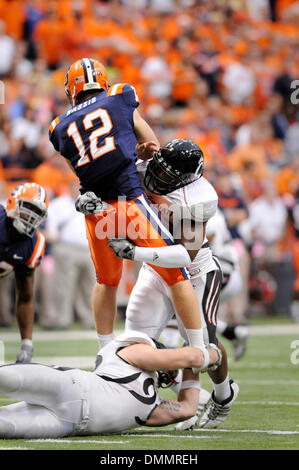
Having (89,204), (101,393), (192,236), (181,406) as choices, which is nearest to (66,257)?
(89,204)

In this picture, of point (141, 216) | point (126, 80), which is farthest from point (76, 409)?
point (126, 80)

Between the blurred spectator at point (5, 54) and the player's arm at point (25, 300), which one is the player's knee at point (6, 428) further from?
the blurred spectator at point (5, 54)

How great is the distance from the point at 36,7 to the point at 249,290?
6040 millimetres

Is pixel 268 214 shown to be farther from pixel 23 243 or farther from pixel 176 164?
pixel 176 164

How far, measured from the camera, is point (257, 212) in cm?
1298

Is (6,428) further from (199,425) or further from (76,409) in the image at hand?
(199,425)

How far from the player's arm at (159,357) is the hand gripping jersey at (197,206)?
2.37 ft

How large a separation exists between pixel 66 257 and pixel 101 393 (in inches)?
291

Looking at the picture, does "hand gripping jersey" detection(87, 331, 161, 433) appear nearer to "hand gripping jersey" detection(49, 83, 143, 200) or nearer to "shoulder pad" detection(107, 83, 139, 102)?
"hand gripping jersey" detection(49, 83, 143, 200)

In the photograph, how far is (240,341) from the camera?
7844mm

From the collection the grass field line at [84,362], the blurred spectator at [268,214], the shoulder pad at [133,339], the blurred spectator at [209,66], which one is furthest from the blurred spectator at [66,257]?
the shoulder pad at [133,339]

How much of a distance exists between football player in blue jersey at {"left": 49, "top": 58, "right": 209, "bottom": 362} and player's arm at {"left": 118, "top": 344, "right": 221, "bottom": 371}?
1.40ft

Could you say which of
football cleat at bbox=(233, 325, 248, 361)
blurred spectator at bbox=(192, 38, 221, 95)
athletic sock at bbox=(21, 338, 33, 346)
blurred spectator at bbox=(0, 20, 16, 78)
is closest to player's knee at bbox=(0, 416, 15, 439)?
athletic sock at bbox=(21, 338, 33, 346)

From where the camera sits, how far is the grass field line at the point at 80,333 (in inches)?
397
